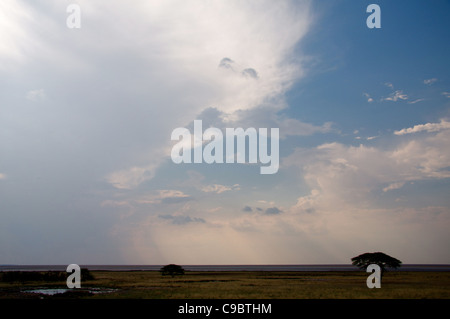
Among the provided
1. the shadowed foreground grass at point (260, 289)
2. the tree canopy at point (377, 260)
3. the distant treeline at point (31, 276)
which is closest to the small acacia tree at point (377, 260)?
the tree canopy at point (377, 260)

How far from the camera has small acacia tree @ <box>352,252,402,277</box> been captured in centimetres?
6438

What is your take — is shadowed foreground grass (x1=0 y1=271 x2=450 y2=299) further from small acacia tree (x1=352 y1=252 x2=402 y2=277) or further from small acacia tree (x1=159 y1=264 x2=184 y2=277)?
small acacia tree (x1=159 y1=264 x2=184 y2=277)

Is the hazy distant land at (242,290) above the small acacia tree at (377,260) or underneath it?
underneath

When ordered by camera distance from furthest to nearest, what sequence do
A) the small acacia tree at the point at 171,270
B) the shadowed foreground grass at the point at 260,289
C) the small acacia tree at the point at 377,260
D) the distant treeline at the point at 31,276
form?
the small acacia tree at the point at 171,270
the distant treeline at the point at 31,276
the small acacia tree at the point at 377,260
the shadowed foreground grass at the point at 260,289

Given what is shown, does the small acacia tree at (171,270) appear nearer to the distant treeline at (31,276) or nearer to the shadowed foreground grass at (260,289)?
the distant treeline at (31,276)

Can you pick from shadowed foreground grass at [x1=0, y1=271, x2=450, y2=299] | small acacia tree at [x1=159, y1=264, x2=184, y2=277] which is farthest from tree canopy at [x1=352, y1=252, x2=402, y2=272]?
small acacia tree at [x1=159, y1=264, x2=184, y2=277]

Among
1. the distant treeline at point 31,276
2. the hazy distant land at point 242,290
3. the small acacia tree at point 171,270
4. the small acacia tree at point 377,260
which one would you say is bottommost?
the small acacia tree at point 171,270

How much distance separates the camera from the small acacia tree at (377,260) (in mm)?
64375

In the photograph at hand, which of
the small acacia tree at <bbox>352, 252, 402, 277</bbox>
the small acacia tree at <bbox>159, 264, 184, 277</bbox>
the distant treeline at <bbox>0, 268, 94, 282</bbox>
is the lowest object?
the small acacia tree at <bbox>159, 264, 184, 277</bbox>

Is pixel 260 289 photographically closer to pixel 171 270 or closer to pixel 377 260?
pixel 377 260

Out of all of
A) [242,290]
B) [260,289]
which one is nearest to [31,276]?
[242,290]
